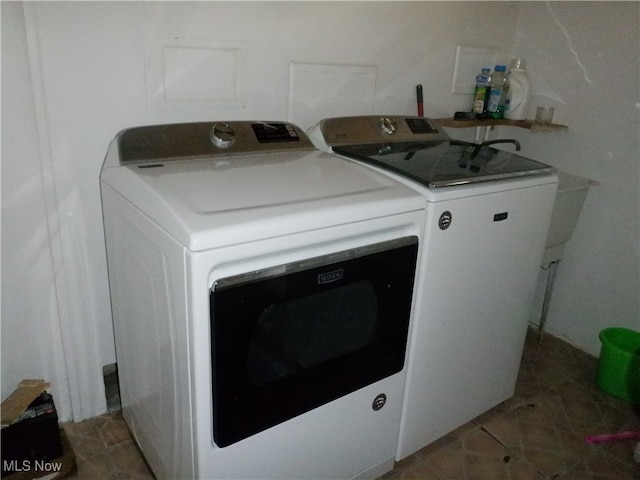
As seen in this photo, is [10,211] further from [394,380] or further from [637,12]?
[637,12]

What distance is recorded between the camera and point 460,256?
1402mm

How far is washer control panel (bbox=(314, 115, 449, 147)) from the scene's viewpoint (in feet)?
5.33

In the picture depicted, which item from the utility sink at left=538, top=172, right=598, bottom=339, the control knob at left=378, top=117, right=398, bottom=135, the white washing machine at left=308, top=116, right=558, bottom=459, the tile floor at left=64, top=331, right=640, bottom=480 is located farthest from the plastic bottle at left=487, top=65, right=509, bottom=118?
the tile floor at left=64, top=331, right=640, bottom=480

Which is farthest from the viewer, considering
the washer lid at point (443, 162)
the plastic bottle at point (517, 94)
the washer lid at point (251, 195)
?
the plastic bottle at point (517, 94)

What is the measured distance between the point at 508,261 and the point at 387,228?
0.55 metres

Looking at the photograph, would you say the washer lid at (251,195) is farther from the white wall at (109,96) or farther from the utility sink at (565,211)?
the utility sink at (565,211)

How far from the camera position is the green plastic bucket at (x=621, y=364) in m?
1.93

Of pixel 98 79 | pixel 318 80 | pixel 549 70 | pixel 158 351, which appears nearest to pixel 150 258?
pixel 158 351

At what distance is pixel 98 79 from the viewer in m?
1.39

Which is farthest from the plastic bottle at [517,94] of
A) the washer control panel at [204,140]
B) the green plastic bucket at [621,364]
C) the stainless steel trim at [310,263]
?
the stainless steel trim at [310,263]

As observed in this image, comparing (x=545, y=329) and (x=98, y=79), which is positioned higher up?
(x=98, y=79)

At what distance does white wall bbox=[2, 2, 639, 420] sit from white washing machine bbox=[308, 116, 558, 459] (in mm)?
→ 309

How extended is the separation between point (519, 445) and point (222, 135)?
1413 mm

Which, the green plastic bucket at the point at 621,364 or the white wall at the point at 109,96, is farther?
the green plastic bucket at the point at 621,364
